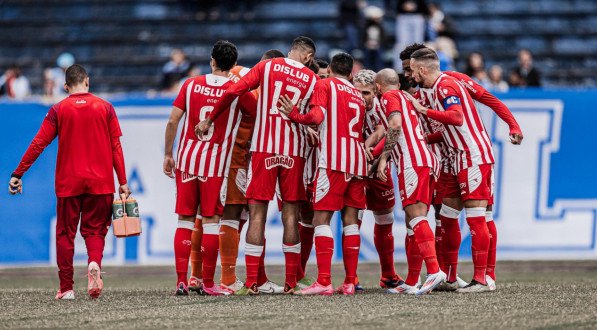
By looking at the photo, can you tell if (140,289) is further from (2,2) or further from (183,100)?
(2,2)

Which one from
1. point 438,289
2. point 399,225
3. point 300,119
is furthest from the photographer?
point 399,225

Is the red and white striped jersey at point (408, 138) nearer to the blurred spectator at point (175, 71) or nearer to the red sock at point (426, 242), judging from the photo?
the red sock at point (426, 242)

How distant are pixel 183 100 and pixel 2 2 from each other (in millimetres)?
13211

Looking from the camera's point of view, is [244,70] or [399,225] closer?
[244,70]

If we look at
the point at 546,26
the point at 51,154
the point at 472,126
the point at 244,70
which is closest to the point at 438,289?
the point at 472,126

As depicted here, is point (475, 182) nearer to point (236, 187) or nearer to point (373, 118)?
point (373, 118)

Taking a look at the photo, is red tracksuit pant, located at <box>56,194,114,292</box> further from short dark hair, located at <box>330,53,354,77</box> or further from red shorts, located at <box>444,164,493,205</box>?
red shorts, located at <box>444,164,493,205</box>

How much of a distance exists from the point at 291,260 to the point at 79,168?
199 cm

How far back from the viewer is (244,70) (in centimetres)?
1145

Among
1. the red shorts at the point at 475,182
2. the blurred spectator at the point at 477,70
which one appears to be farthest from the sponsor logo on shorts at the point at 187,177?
the blurred spectator at the point at 477,70

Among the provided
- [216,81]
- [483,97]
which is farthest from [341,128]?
[483,97]

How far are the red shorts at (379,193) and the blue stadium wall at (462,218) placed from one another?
11.3 feet

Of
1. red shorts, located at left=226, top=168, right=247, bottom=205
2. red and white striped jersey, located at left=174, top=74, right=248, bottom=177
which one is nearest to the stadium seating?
red shorts, located at left=226, top=168, right=247, bottom=205

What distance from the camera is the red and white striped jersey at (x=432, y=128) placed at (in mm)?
11031
